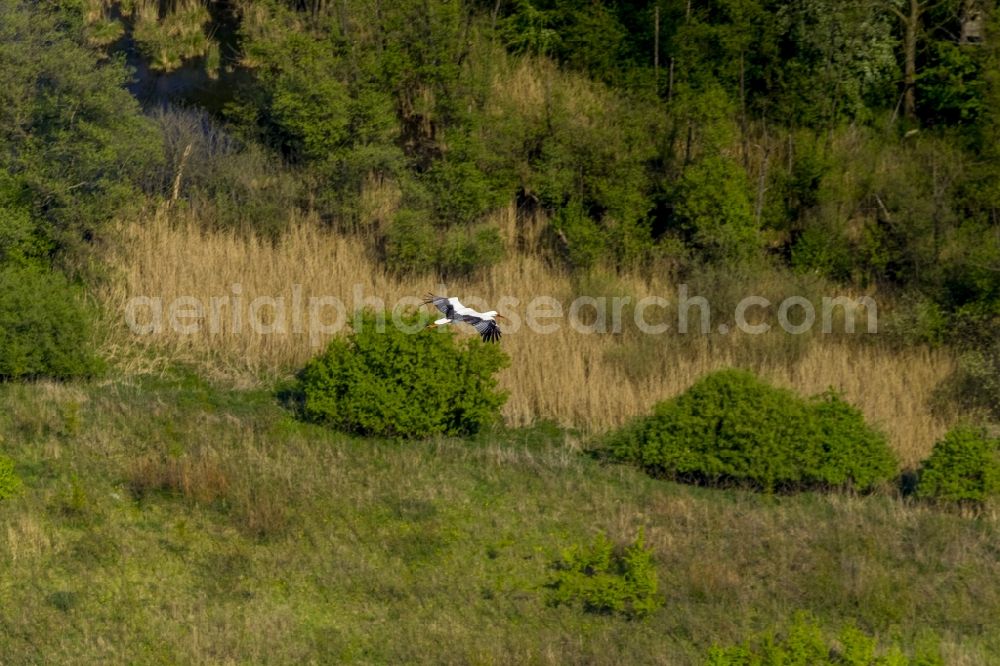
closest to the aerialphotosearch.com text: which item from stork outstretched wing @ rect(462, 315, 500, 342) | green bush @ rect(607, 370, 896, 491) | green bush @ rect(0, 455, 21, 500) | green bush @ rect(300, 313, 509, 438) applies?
green bush @ rect(300, 313, 509, 438)

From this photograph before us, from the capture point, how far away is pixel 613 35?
76.4ft

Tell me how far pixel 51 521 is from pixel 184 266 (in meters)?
6.20

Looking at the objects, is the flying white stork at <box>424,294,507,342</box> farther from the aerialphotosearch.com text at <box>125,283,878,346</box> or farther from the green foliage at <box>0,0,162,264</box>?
the green foliage at <box>0,0,162,264</box>

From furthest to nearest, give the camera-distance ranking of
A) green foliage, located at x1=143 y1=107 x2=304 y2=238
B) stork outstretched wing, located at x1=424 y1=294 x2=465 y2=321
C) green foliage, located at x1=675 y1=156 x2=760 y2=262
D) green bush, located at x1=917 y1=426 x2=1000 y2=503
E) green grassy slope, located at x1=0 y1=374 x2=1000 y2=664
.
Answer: green foliage, located at x1=143 y1=107 x2=304 y2=238 → green foliage, located at x1=675 y1=156 x2=760 y2=262 → green bush, located at x1=917 y1=426 x2=1000 y2=503 → stork outstretched wing, located at x1=424 y1=294 x2=465 y2=321 → green grassy slope, located at x1=0 y1=374 x2=1000 y2=664

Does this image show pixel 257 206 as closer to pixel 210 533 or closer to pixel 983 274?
pixel 210 533

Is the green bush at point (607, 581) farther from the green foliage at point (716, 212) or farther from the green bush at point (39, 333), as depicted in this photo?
the green foliage at point (716, 212)

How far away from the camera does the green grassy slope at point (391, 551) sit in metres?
12.4

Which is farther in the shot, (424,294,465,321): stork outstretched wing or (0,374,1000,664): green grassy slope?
(424,294,465,321): stork outstretched wing

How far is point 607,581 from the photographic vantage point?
12836mm

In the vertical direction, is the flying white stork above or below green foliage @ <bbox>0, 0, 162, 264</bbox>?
below

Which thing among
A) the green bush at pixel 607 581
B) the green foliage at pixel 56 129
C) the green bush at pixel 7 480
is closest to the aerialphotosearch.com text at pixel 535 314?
the green foliage at pixel 56 129

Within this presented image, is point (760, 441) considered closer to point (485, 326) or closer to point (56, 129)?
point (485, 326)

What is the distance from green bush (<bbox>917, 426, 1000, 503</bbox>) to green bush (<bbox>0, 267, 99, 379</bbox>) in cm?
901

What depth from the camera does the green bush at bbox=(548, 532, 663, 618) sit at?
12789 millimetres
